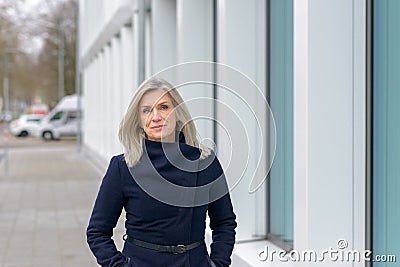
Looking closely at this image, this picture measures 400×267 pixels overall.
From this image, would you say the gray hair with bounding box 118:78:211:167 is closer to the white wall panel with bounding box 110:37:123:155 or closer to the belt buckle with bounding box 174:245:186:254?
the belt buckle with bounding box 174:245:186:254

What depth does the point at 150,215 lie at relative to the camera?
3.42 meters

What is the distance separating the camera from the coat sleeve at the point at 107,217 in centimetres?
346

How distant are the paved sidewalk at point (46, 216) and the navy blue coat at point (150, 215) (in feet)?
15.9

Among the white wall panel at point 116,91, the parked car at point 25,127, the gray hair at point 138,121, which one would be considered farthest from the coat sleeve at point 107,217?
the parked car at point 25,127

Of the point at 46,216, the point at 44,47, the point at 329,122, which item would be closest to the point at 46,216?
the point at 46,216

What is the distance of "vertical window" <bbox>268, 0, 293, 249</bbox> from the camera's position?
6.46 meters

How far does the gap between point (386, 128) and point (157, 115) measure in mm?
1850

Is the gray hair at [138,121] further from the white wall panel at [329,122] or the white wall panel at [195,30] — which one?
the white wall panel at [195,30]

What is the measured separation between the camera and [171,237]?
3439 millimetres

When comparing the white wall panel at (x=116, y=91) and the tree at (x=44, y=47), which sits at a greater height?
the tree at (x=44, y=47)

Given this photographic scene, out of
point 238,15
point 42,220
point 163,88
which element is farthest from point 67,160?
point 163,88

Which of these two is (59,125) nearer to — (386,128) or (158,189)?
(386,128)

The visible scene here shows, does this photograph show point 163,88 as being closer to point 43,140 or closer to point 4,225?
point 4,225

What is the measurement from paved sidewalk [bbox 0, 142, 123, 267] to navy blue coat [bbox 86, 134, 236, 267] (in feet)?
15.9
